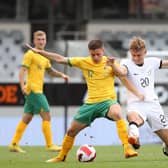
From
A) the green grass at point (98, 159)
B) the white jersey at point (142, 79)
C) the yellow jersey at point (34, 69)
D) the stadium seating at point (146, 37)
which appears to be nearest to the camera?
the green grass at point (98, 159)

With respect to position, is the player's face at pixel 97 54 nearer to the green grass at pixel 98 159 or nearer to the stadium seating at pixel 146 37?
the green grass at pixel 98 159

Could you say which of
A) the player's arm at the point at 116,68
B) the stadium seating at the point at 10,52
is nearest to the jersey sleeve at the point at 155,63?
the player's arm at the point at 116,68

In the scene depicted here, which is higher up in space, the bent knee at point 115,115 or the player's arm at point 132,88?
the player's arm at point 132,88

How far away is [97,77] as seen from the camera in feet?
39.2

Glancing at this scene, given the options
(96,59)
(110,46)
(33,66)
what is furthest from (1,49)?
(96,59)

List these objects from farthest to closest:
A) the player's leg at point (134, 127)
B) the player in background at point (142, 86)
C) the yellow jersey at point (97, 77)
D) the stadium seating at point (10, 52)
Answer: the stadium seating at point (10, 52)
the yellow jersey at point (97, 77)
the player in background at point (142, 86)
the player's leg at point (134, 127)

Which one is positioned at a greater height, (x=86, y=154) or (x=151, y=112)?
(x=151, y=112)

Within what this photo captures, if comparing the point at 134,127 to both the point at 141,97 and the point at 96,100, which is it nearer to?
the point at 141,97

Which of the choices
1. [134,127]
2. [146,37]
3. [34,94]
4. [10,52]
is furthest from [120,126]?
[146,37]

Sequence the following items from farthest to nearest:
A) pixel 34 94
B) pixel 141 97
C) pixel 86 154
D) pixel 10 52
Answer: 1. pixel 10 52
2. pixel 34 94
3. pixel 86 154
4. pixel 141 97

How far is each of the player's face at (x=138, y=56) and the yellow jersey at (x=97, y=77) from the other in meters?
0.56

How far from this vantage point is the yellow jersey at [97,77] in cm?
1188

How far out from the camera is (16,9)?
2898cm

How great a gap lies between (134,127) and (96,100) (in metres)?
1.16
